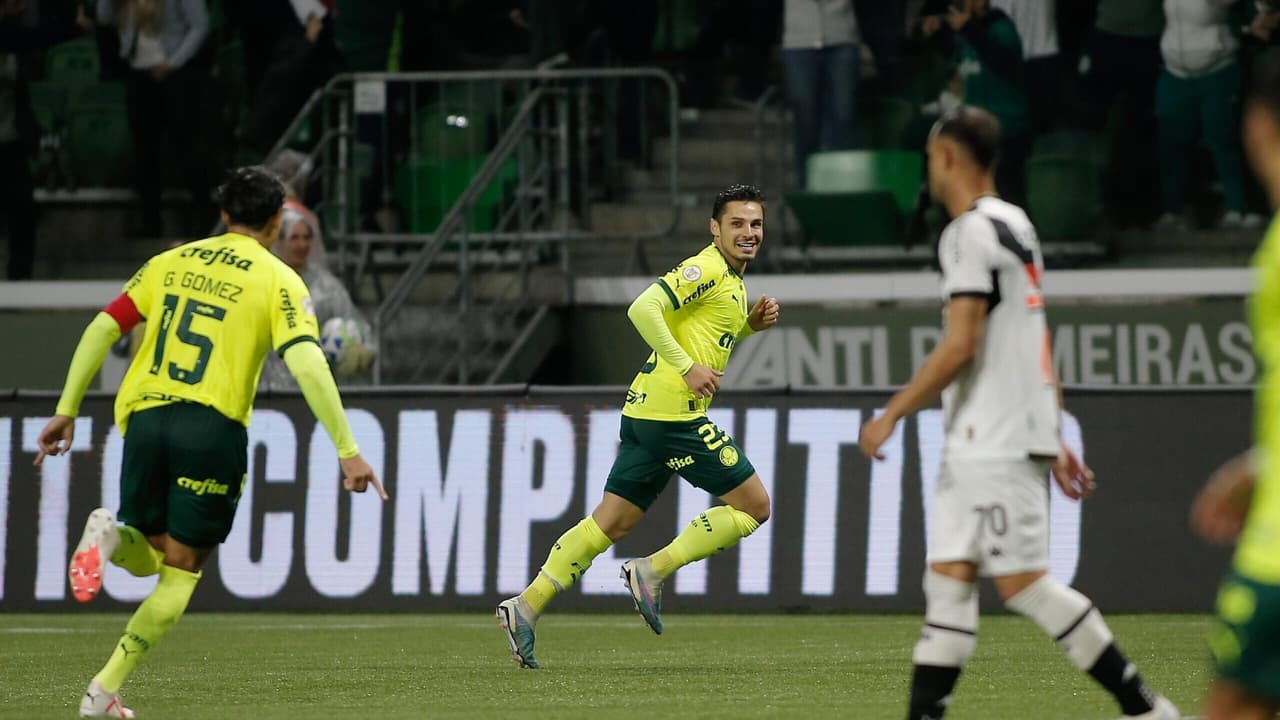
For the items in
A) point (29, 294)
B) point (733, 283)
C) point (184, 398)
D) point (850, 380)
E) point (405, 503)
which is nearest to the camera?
point (184, 398)

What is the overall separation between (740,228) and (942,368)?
412cm

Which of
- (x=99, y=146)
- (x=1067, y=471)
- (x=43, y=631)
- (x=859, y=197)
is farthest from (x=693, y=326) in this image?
(x=99, y=146)

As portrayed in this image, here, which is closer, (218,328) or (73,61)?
(218,328)

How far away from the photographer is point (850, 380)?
16.5 m

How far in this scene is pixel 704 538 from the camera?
1023 centimetres

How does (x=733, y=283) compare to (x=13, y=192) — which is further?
(x=13, y=192)

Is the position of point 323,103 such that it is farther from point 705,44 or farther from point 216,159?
point 705,44

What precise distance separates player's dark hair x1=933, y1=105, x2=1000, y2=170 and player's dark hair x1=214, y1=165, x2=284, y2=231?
9.07 feet

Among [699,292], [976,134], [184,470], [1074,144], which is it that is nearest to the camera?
[976,134]

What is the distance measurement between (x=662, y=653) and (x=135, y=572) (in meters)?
3.28

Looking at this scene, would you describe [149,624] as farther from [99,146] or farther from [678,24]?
[678,24]

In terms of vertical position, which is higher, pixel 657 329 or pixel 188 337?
pixel 188 337

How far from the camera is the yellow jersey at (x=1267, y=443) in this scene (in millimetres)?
4273

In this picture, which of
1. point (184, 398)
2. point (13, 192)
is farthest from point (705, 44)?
point (184, 398)
